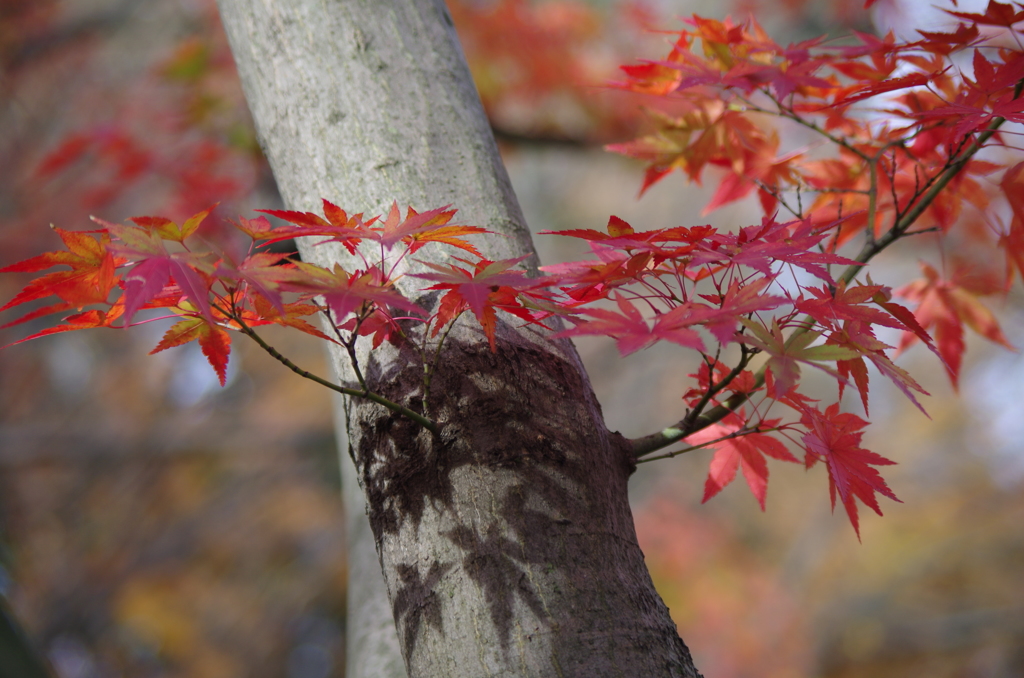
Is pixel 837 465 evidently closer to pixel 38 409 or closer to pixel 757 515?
pixel 38 409

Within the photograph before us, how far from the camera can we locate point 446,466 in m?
0.60

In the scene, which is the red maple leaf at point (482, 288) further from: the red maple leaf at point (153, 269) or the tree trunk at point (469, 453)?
the red maple leaf at point (153, 269)

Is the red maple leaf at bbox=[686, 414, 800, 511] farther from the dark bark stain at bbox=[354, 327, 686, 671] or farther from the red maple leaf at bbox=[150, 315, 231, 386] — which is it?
the red maple leaf at bbox=[150, 315, 231, 386]

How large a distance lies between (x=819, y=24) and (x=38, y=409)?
19.6 ft

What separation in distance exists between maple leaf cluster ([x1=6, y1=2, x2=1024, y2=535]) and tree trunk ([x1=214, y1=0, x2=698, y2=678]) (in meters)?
0.04

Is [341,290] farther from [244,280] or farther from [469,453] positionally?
[469,453]

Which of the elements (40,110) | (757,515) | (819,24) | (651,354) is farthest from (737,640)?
(40,110)

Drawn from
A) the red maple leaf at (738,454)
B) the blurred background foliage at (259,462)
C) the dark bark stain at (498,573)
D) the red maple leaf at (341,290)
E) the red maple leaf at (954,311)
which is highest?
the blurred background foliage at (259,462)

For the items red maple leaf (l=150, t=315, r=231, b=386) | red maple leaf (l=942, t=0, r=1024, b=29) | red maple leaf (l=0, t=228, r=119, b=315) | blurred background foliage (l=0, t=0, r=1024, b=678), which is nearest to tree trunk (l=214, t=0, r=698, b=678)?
red maple leaf (l=150, t=315, r=231, b=386)

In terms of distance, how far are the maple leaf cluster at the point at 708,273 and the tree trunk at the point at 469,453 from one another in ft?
0.13

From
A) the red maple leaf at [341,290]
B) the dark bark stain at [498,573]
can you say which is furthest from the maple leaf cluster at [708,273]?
the dark bark stain at [498,573]

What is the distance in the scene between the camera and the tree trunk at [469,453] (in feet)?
1.84

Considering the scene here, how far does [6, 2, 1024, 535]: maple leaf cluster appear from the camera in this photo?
0.51 m

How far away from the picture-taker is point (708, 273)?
630 millimetres
